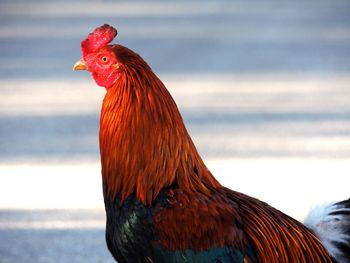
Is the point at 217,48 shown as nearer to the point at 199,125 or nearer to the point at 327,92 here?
the point at 327,92

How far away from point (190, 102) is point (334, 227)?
4.05 meters

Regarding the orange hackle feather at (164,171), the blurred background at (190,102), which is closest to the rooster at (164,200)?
the orange hackle feather at (164,171)

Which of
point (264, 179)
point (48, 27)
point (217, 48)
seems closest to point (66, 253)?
point (264, 179)

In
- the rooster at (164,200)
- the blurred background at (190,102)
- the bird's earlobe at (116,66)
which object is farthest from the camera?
the blurred background at (190,102)

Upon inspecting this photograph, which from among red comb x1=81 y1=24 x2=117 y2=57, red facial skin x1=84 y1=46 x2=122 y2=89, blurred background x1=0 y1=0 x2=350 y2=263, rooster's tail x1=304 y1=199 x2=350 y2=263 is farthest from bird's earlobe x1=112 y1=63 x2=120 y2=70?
blurred background x1=0 y1=0 x2=350 y2=263

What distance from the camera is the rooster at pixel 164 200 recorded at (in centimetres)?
395

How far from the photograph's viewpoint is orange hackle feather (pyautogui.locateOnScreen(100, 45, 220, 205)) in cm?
404

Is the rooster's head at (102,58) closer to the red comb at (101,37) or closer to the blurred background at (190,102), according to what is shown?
the red comb at (101,37)

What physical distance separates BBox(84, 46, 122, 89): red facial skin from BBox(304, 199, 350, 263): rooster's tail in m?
1.01

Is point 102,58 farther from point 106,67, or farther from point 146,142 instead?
point 146,142

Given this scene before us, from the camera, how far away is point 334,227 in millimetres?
4191

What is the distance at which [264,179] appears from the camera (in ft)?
22.1

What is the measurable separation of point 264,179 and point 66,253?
5.21 ft

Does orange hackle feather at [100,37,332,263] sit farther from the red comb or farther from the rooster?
the red comb
